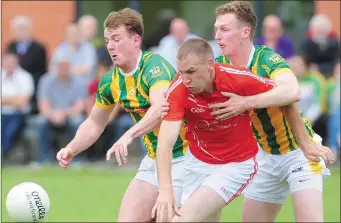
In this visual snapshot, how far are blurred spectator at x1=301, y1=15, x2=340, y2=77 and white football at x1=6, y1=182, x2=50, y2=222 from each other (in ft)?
30.4

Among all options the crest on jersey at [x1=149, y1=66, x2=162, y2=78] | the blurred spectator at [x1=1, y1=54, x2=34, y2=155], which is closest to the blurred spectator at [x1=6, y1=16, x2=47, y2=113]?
the blurred spectator at [x1=1, y1=54, x2=34, y2=155]

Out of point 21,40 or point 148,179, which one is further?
point 21,40

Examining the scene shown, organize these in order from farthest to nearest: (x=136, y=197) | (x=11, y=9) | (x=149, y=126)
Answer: (x=11, y=9)
(x=136, y=197)
(x=149, y=126)

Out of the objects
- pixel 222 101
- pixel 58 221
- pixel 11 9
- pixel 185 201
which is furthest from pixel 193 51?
pixel 11 9

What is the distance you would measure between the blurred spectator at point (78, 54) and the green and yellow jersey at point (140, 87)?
867 centimetres

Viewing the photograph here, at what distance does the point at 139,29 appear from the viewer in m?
7.62

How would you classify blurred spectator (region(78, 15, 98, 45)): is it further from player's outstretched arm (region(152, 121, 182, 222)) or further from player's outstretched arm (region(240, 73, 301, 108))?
player's outstretched arm (region(152, 121, 182, 222))

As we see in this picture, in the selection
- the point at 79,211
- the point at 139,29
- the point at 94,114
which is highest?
the point at 139,29

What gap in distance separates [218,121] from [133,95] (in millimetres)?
1043

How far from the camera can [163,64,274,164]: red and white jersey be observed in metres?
6.64

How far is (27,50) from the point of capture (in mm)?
16469

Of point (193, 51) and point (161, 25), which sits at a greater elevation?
point (193, 51)

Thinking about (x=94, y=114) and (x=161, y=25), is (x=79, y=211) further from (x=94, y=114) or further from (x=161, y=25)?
(x=161, y=25)

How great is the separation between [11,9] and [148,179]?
37.5ft
